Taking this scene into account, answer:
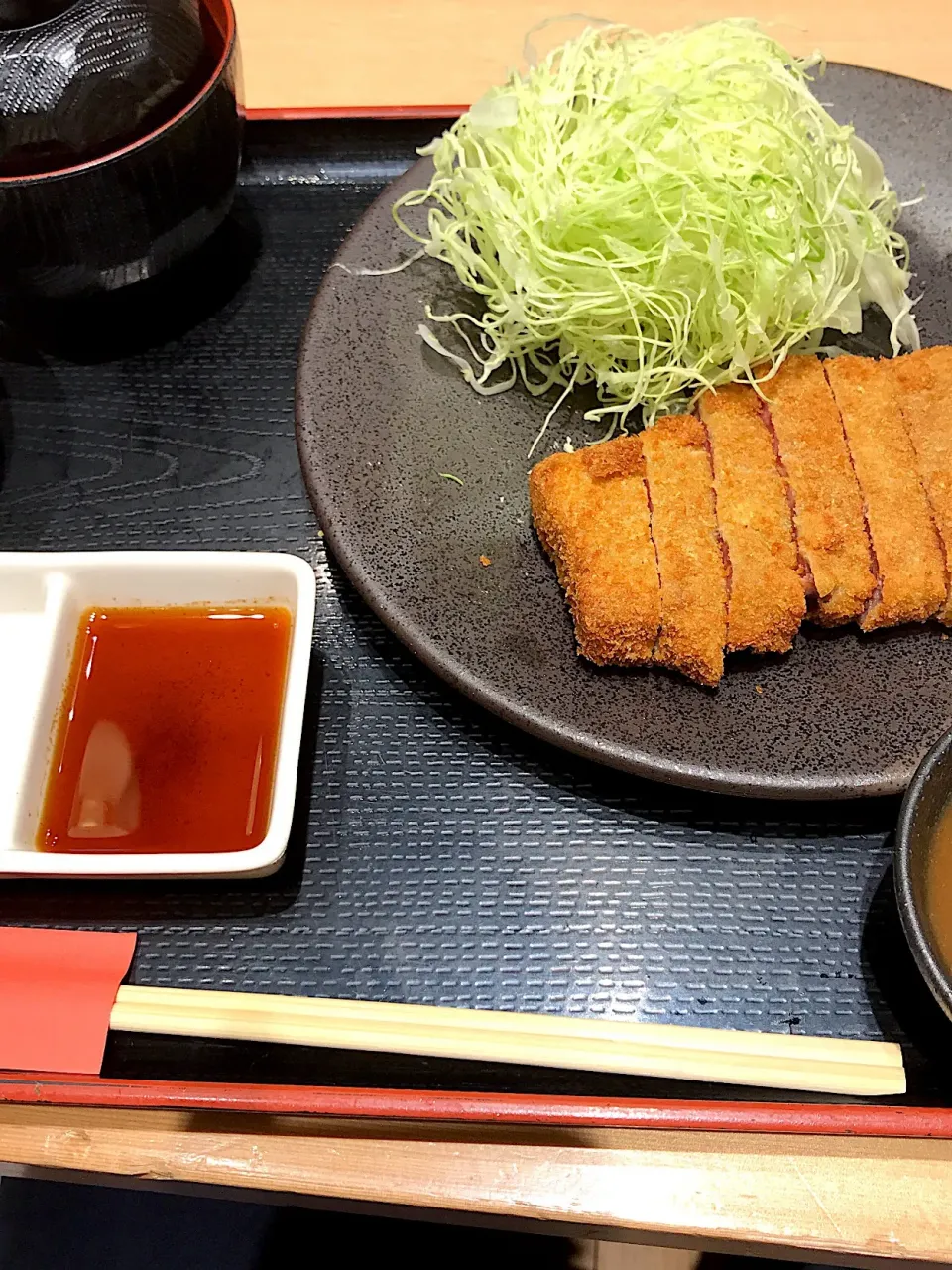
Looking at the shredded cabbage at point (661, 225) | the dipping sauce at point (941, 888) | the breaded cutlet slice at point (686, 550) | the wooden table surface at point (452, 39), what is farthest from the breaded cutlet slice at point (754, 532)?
the wooden table surface at point (452, 39)

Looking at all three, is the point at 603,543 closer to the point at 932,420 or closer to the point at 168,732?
the point at 932,420

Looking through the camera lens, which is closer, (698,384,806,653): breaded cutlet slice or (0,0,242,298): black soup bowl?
(698,384,806,653): breaded cutlet slice

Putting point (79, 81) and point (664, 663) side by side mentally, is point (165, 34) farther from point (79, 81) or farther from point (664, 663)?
point (664, 663)

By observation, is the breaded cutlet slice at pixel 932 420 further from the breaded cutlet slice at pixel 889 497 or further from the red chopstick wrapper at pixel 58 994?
the red chopstick wrapper at pixel 58 994

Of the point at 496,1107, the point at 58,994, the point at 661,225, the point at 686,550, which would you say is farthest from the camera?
the point at 661,225

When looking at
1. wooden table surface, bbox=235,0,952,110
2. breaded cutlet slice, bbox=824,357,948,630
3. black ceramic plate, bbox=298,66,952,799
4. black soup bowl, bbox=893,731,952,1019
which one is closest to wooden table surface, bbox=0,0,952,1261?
black soup bowl, bbox=893,731,952,1019

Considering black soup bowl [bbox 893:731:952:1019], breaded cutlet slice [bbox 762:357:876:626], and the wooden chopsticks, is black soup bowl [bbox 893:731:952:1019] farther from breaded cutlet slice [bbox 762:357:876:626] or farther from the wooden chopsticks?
breaded cutlet slice [bbox 762:357:876:626]

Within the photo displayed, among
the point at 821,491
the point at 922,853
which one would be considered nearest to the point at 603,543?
the point at 821,491
